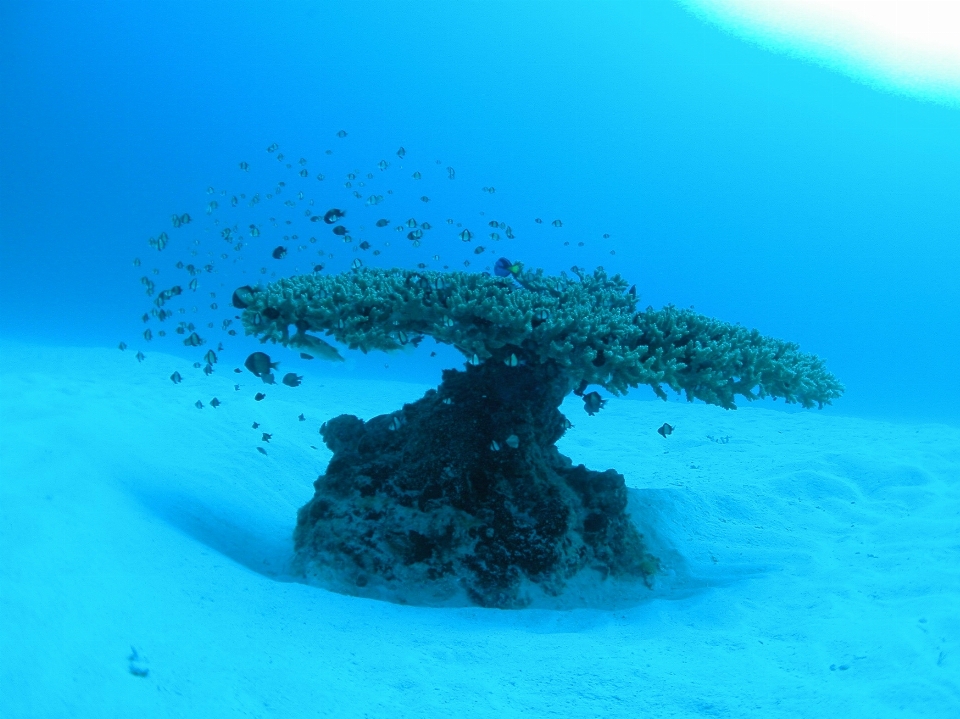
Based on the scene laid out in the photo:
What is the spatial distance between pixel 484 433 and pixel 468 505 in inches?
23.0

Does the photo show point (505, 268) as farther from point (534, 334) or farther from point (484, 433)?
point (484, 433)

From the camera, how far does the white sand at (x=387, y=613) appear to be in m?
2.42

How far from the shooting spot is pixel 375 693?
102 inches

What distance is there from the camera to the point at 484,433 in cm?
470

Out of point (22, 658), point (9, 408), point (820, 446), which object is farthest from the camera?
point (820, 446)

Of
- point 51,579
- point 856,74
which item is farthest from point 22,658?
point 856,74

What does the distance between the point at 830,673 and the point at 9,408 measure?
612 cm

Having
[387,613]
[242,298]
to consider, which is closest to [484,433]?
[387,613]

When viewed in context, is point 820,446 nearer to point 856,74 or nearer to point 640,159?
point 856,74

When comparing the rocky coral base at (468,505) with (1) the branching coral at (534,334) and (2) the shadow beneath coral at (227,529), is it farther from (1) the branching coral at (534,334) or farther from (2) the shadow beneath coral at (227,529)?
(1) the branching coral at (534,334)

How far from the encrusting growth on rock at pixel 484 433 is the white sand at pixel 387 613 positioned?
1.29 ft

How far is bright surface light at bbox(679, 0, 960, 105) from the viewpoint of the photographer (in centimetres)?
4728

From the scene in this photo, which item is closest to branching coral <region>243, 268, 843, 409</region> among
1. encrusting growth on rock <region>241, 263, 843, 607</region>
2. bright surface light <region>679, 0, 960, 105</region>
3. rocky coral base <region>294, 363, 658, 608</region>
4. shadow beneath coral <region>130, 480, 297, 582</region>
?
encrusting growth on rock <region>241, 263, 843, 607</region>

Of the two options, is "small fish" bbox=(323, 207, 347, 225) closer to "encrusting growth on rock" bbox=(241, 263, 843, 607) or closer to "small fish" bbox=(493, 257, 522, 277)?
"encrusting growth on rock" bbox=(241, 263, 843, 607)
